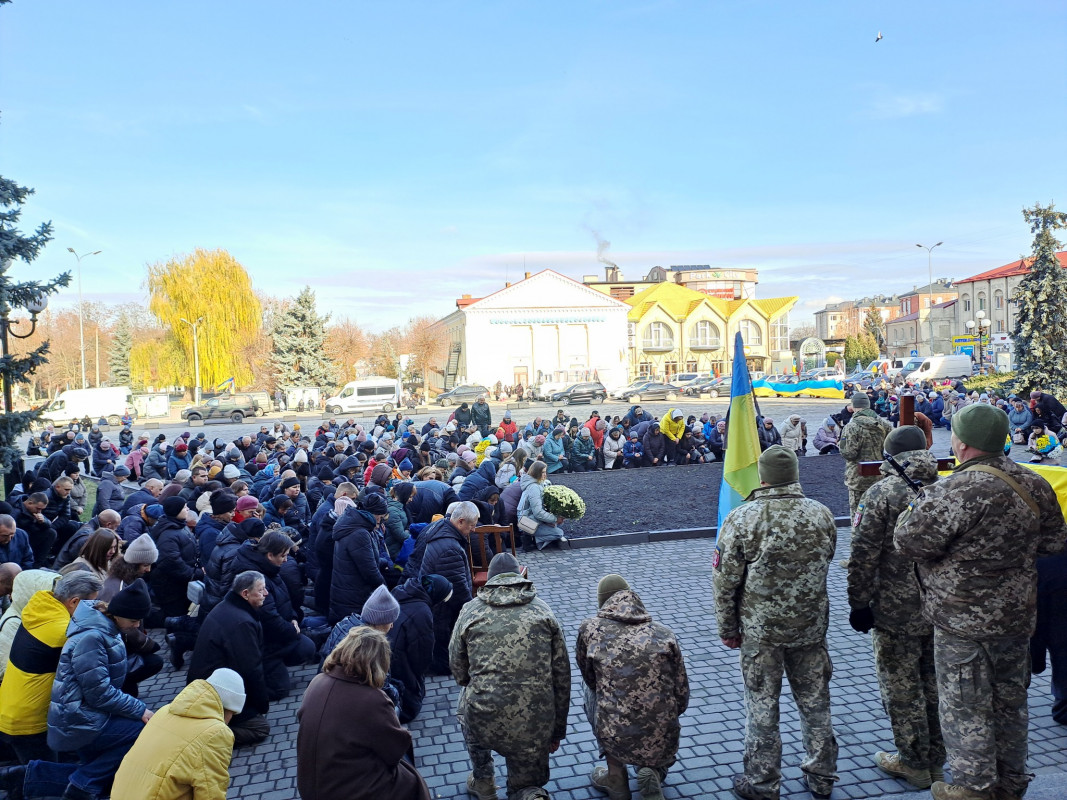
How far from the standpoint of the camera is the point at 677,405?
44.7 m

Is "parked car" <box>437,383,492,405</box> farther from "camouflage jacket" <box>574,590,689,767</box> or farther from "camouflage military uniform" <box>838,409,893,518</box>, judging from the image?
"camouflage jacket" <box>574,590,689,767</box>

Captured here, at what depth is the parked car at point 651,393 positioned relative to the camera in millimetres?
50156

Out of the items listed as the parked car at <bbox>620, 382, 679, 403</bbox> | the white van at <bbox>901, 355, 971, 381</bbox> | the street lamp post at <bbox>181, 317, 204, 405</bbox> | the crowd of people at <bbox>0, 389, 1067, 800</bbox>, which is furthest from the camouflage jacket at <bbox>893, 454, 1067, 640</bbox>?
the street lamp post at <bbox>181, 317, 204, 405</bbox>

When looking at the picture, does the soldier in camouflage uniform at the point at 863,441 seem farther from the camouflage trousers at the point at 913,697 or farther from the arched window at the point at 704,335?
the arched window at the point at 704,335

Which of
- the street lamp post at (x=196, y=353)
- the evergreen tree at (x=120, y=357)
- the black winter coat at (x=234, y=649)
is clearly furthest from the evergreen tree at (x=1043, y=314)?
the evergreen tree at (x=120, y=357)

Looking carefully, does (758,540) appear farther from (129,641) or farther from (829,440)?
(829,440)

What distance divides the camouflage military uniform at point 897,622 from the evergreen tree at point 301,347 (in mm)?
54644

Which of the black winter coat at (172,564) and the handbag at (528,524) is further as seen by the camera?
the handbag at (528,524)

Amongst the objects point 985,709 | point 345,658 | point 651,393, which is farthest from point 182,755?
point 651,393

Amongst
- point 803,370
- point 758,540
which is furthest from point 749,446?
point 803,370

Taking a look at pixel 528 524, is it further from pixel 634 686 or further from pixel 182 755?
pixel 182 755

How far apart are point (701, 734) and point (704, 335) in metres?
66.9

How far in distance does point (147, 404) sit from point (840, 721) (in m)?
53.4

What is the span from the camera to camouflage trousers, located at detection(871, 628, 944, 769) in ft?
14.1
